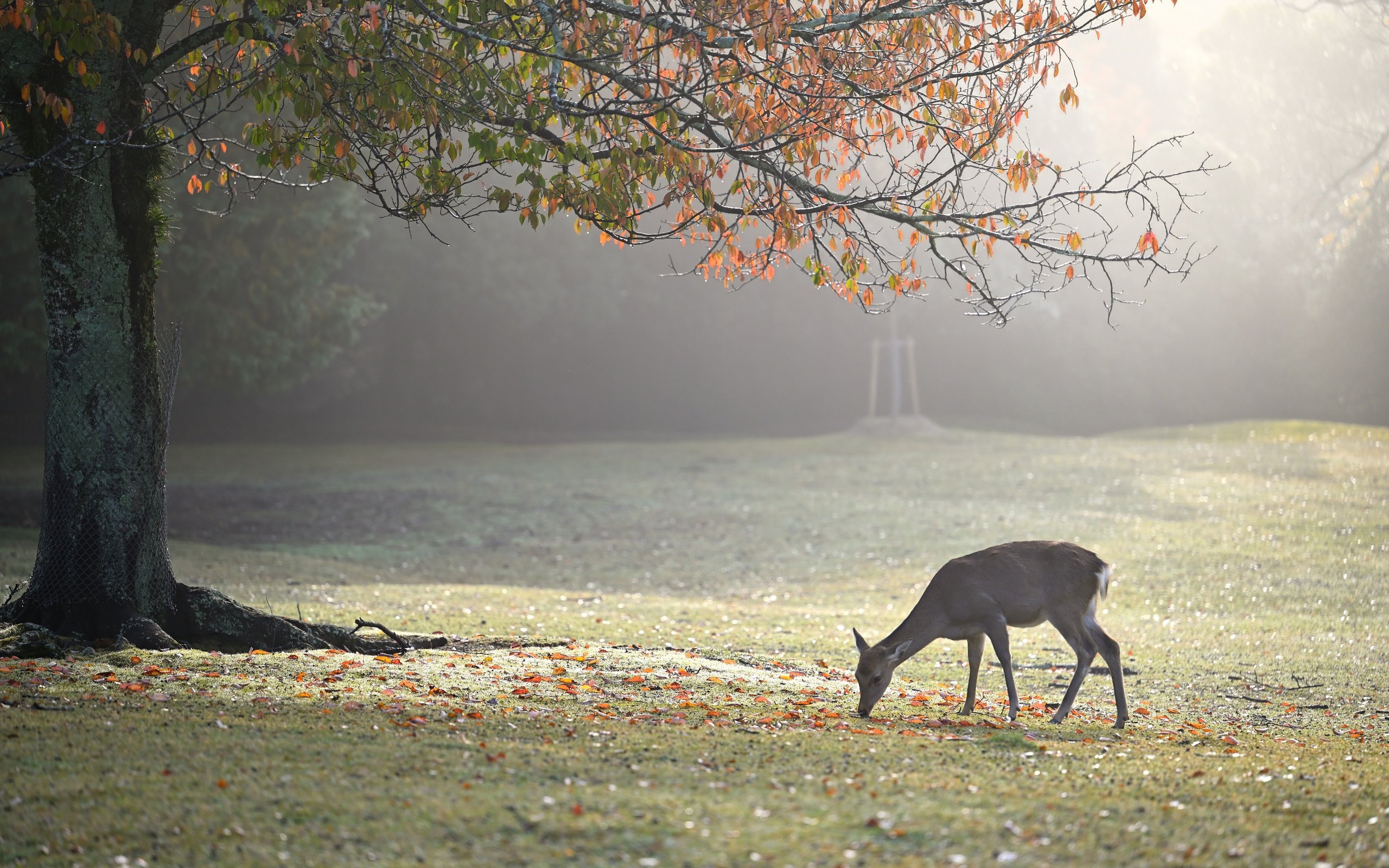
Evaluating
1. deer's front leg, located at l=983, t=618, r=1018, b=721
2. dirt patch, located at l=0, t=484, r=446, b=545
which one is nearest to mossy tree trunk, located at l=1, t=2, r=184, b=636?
deer's front leg, located at l=983, t=618, r=1018, b=721

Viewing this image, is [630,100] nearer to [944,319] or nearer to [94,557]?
[94,557]

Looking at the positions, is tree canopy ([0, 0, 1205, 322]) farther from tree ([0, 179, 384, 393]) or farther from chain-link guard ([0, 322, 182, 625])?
tree ([0, 179, 384, 393])

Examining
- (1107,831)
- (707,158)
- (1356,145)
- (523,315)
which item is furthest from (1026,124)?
(1107,831)

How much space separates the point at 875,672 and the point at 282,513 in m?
16.5

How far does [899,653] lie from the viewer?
289 inches

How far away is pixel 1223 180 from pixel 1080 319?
7196 mm

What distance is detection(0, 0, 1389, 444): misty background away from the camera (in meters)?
33.9

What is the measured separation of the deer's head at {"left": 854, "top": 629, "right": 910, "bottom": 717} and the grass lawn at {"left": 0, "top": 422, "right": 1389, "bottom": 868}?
185mm

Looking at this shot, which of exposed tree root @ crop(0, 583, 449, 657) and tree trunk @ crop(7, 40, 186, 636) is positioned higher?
tree trunk @ crop(7, 40, 186, 636)

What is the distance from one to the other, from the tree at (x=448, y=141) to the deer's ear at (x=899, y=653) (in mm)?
2432

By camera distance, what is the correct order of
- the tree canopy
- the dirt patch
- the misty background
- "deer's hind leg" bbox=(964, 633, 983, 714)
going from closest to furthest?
the tree canopy
"deer's hind leg" bbox=(964, 633, 983, 714)
the dirt patch
the misty background

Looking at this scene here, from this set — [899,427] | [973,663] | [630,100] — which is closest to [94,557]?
[630,100]

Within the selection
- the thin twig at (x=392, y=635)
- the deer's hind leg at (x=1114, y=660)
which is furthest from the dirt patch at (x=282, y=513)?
the deer's hind leg at (x=1114, y=660)

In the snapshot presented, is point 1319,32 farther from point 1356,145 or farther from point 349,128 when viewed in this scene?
point 349,128
